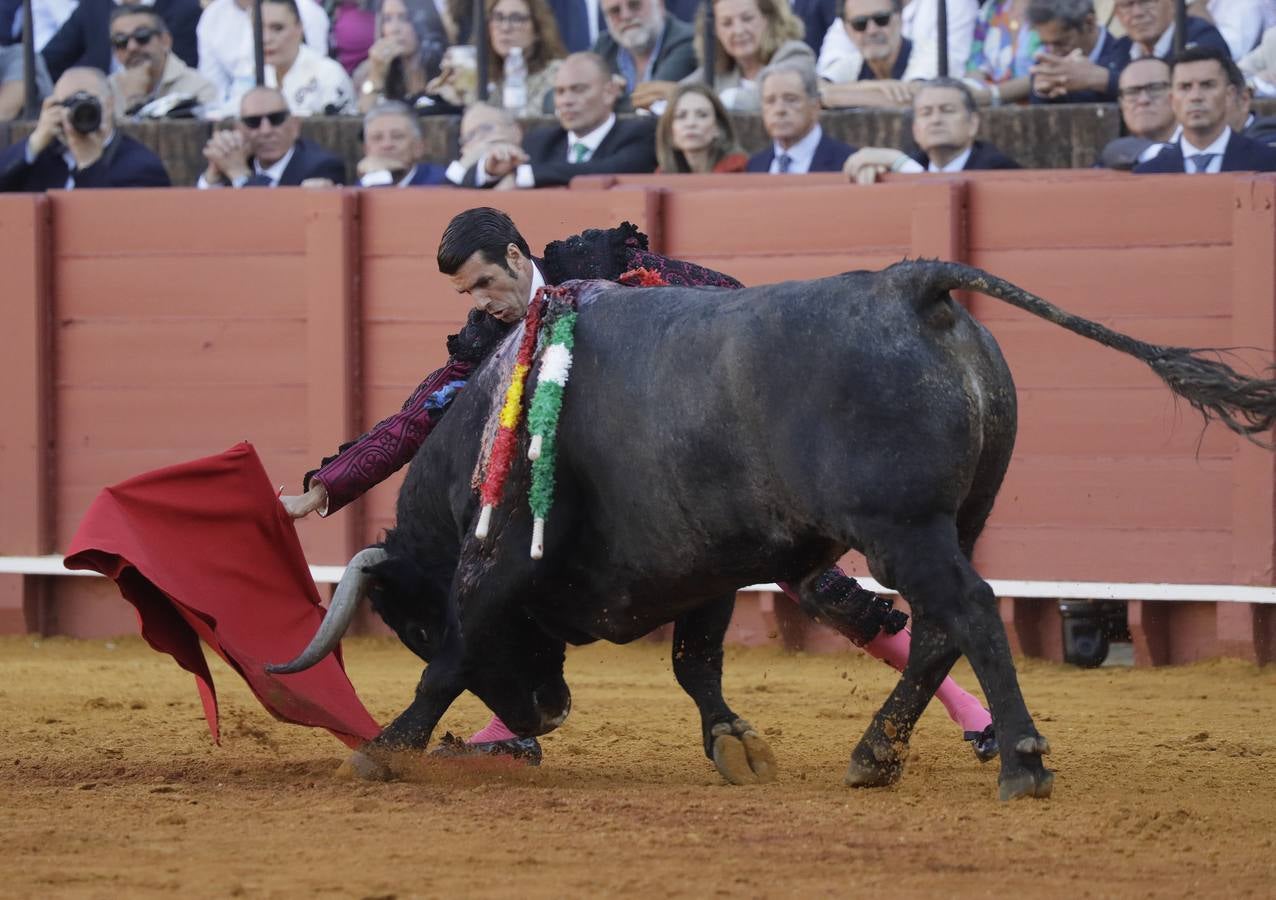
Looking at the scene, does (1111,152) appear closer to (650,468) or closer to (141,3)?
(650,468)

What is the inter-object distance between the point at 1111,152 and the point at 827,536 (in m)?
3.71

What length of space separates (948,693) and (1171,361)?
4.11 feet

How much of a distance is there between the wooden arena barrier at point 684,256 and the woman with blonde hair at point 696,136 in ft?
0.87

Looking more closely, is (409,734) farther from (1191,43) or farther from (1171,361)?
(1191,43)

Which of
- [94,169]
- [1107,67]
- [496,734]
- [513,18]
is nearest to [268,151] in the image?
[94,169]

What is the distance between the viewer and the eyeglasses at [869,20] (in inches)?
337

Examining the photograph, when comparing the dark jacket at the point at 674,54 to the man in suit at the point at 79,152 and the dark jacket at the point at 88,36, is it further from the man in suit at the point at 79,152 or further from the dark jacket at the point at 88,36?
the dark jacket at the point at 88,36

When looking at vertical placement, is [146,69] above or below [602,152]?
above

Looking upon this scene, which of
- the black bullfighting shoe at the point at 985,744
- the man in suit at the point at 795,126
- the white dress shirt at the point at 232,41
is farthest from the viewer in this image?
the white dress shirt at the point at 232,41

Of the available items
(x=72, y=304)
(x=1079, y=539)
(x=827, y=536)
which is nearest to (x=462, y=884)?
(x=827, y=536)

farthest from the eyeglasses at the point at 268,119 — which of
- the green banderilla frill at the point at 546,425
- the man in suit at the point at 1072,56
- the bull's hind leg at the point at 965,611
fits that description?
the bull's hind leg at the point at 965,611

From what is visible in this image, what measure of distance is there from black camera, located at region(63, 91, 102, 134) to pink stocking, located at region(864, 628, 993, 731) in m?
5.12

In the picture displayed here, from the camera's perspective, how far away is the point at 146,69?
10039 millimetres

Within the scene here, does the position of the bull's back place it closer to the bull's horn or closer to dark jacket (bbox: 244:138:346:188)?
the bull's horn
